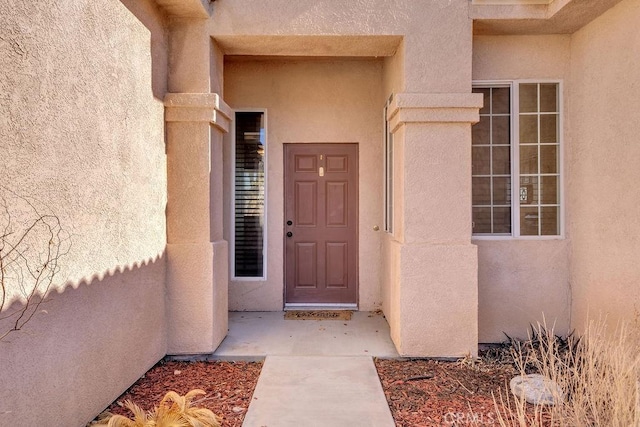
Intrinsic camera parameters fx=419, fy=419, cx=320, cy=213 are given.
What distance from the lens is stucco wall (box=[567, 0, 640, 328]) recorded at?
4051mm

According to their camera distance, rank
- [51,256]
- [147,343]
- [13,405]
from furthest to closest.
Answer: [147,343]
[51,256]
[13,405]

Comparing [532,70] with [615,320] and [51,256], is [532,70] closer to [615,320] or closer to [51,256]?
[615,320]

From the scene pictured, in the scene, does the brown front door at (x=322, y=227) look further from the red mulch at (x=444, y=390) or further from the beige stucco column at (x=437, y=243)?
the red mulch at (x=444, y=390)

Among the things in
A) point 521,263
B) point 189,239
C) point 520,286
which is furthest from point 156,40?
point 520,286

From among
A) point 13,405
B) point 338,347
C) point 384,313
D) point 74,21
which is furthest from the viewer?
point 384,313

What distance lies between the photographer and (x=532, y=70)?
5.00 meters

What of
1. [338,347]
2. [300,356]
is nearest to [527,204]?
[338,347]

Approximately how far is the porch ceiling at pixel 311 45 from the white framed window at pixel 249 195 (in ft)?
4.88

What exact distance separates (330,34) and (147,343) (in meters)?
3.70

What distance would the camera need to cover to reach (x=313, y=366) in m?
4.30

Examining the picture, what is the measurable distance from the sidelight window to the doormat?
0.79m

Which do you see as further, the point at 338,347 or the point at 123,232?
the point at 338,347

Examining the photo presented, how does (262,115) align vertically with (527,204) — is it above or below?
above

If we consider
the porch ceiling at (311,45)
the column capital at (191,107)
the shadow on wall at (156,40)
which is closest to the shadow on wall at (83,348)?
the column capital at (191,107)
